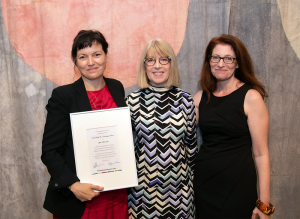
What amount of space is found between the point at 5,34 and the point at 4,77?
40 cm

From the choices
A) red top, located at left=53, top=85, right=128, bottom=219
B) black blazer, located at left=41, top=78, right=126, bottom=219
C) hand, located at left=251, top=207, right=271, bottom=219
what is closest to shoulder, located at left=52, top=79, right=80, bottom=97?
black blazer, located at left=41, top=78, right=126, bottom=219

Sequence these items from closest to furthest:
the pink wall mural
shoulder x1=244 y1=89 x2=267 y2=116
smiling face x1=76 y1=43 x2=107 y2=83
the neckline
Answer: smiling face x1=76 y1=43 x2=107 y2=83
shoulder x1=244 y1=89 x2=267 y2=116
the neckline
the pink wall mural

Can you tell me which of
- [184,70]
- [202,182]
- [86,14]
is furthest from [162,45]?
[202,182]

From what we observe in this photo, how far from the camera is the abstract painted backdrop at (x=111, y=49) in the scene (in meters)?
1.99

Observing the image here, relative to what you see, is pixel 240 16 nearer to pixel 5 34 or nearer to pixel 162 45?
pixel 162 45

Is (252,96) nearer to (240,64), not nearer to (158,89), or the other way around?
(240,64)

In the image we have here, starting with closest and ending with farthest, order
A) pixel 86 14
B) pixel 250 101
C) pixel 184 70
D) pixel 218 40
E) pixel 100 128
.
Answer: pixel 100 128 < pixel 250 101 < pixel 218 40 < pixel 86 14 < pixel 184 70

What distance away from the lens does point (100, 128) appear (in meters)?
1.25

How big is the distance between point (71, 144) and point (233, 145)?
3.65 ft

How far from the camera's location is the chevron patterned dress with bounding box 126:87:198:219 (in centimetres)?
147

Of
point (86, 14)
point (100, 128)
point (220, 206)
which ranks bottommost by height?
point (220, 206)

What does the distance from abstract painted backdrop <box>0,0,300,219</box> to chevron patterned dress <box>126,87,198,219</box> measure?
687 mm

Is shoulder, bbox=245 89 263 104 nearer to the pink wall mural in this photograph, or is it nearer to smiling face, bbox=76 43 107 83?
the pink wall mural

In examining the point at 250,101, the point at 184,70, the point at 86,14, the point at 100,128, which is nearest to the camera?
the point at 100,128
